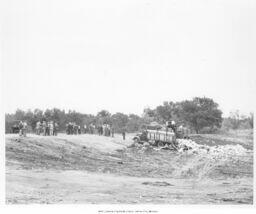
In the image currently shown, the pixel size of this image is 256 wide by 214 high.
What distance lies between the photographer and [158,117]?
20.4 metres

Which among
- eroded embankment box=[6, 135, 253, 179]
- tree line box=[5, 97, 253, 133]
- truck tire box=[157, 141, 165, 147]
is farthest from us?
truck tire box=[157, 141, 165, 147]

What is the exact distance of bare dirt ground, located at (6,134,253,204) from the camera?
1633cm

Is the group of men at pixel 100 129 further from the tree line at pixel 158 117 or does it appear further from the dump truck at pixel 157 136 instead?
the dump truck at pixel 157 136

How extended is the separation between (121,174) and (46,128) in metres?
5.83

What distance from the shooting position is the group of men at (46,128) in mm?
21922

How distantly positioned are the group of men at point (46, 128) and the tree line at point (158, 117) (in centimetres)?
22

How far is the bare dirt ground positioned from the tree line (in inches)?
38.1

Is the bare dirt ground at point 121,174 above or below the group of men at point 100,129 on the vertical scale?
below

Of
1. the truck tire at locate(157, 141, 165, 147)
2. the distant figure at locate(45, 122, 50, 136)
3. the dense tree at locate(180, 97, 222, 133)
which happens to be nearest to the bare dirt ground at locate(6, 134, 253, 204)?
the dense tree at locate(180, 97, 222, 133)

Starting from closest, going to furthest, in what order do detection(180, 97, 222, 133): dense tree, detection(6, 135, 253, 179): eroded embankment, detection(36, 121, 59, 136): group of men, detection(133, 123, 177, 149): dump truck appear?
detection(6, 135, 253, 179): eroded embankment < detection(180, 97, 222, 133): dense tree < detection(36, 121, 59, 136): group of men < detection(133, 123, 177, 149): dump truck

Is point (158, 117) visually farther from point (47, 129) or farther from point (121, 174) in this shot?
point (47, 129)

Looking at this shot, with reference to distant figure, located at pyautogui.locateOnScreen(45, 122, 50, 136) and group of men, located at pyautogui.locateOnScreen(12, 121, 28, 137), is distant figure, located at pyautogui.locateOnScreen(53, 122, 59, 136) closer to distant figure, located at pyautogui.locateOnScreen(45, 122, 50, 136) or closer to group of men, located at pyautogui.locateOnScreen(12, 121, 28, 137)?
distant figure, located at pyautogui.locateOnScreen(45, 122, 50, 136)

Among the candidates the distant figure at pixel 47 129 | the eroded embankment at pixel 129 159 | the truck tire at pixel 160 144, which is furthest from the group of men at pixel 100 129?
the eroded embankment at pixel 129 159

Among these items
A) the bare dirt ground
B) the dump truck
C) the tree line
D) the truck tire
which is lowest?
the bare dirt ground
